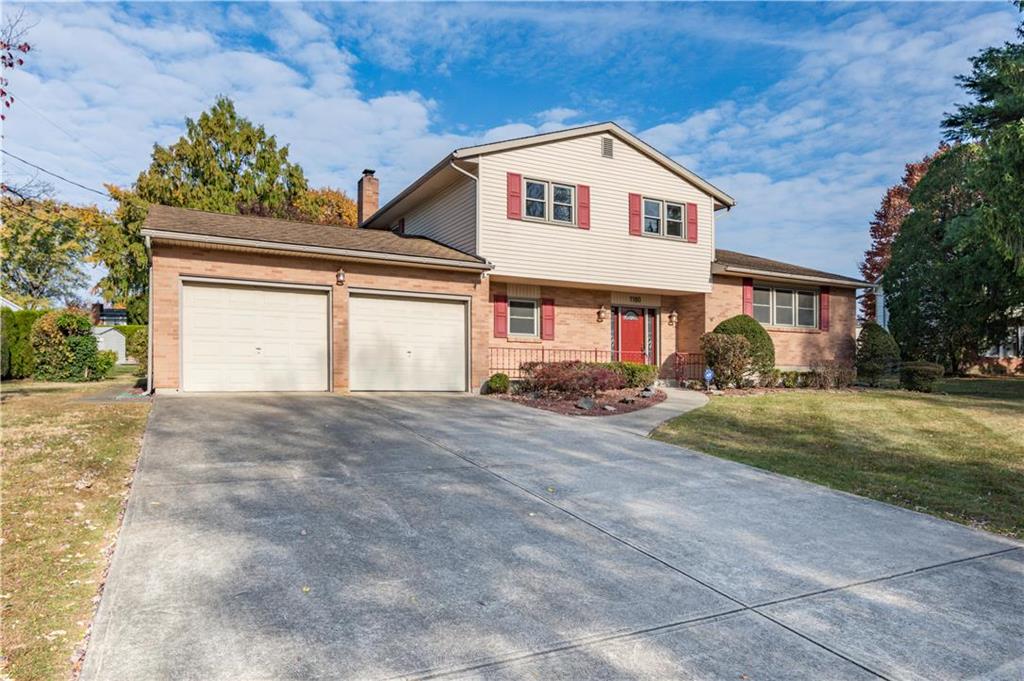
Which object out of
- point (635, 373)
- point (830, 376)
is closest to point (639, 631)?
point (635, 373)

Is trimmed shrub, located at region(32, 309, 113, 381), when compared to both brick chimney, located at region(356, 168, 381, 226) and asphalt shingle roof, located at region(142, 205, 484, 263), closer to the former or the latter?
asphalt shingle roof, located at region(142, 205, 484, 263)

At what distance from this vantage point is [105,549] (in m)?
4.05

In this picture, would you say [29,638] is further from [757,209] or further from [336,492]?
[757,209]

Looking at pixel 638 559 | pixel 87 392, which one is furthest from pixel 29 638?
pixel 87 392

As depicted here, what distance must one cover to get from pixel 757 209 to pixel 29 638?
25431 mm

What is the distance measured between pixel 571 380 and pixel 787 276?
33.5ft

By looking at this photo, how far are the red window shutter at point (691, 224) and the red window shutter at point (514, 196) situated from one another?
597 cm

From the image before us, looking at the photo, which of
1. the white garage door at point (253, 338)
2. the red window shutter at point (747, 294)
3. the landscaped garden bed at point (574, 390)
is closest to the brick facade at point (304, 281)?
the white garage door at point (253, 338)

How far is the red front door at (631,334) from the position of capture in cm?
1892

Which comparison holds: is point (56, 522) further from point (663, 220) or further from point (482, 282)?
A: point (663, 220)

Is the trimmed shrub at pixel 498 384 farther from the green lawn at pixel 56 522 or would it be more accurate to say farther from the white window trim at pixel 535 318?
the green lawn at pixel 56 522

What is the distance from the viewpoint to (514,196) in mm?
15922

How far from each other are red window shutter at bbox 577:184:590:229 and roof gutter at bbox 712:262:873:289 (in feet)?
16.0

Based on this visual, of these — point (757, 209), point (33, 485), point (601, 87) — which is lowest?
point (33, 485)
